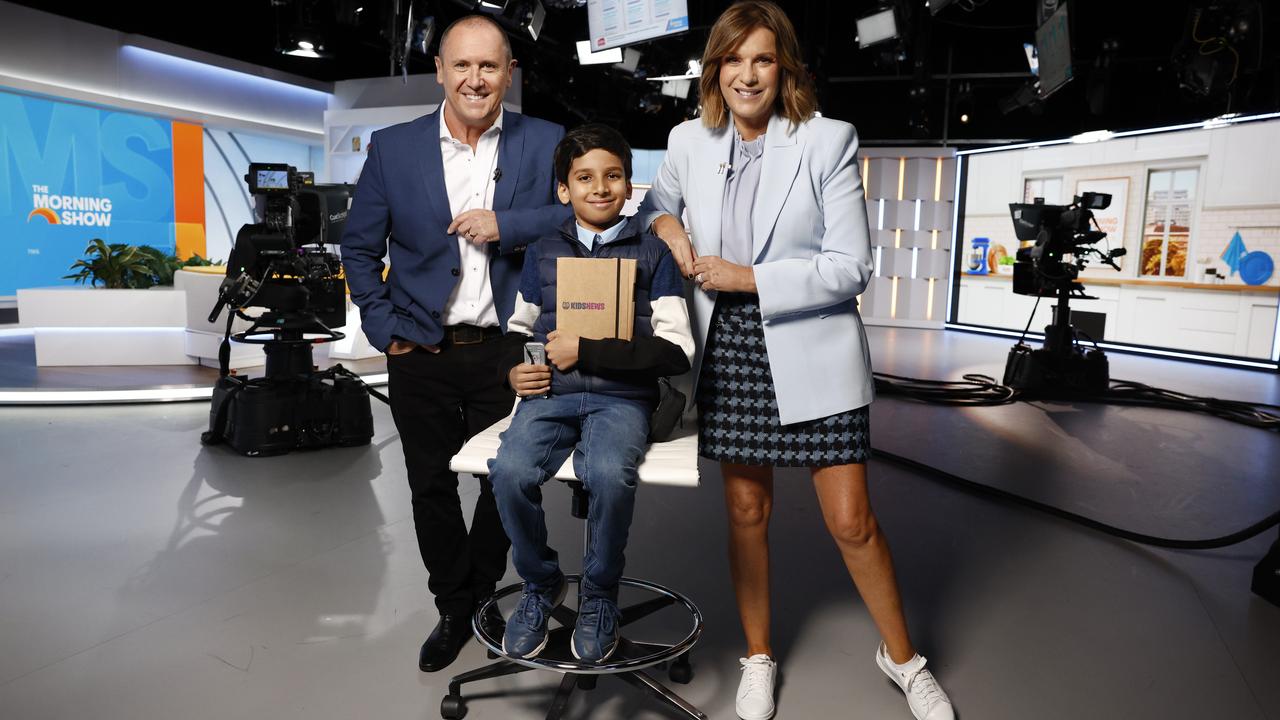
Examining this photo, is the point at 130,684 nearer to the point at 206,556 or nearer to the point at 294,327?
the point at 206,556

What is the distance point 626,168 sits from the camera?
203cm

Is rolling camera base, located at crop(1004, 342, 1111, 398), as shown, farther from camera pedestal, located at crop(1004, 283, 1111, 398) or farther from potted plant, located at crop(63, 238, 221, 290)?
potted plant, located at crop(63, 238, 221, 290)

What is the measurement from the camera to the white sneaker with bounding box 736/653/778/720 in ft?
7.04

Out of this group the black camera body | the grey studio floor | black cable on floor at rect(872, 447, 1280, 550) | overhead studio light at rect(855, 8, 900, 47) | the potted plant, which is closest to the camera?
the grey studio floor

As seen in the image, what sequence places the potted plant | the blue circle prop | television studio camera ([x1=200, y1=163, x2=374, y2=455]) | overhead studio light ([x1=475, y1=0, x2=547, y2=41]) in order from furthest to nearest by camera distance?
the blue circle prop < the potted plant < overhead studio light ([x1=475, y1=0, x2=547, y2=41]) < television studio camera ([x1=200, y1=163, x2=374, y2=455])

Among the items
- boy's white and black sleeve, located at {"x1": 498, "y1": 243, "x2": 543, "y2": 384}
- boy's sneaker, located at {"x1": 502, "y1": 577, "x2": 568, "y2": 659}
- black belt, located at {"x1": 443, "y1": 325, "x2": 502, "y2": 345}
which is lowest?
boy's sneaker, located at {"x1": 502, "y1": 577, "x2": 568, "y2": 659}

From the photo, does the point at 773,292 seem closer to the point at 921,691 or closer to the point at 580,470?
the point at 580,470

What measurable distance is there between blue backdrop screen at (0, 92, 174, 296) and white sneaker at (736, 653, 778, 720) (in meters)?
11.0

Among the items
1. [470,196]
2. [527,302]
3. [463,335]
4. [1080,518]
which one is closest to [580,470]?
[527,302]

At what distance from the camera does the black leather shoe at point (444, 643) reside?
2385 millimetres

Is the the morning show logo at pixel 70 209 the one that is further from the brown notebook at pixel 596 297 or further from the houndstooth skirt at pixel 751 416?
the houndstooth skirt at pixel 751 416

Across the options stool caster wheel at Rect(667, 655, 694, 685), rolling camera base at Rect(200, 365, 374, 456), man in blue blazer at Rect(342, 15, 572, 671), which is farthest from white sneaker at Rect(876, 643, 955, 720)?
rolling camera base at Rect(200, 365, 374, 456)

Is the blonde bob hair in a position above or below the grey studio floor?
above

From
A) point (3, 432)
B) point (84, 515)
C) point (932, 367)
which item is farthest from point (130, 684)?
point (932, 367)
